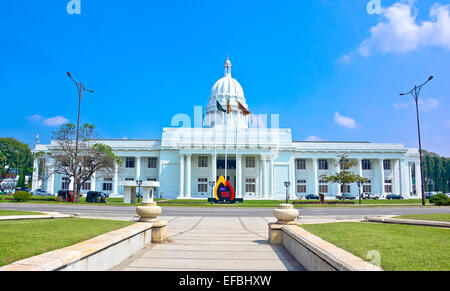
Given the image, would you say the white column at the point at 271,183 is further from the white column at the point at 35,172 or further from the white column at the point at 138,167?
the white column at the point at 35,172

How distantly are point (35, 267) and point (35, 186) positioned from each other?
80.1 meters

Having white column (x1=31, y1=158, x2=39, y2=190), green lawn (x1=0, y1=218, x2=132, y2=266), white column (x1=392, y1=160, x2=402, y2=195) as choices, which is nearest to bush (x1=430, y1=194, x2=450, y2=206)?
white column (x1=392, y1=160, x2=402, y2=195)

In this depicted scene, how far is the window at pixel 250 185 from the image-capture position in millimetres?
64688

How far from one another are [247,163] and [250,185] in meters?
4.65

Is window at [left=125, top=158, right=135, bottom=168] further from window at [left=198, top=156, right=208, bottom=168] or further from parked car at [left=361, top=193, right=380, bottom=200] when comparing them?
parked car at [left=361, top=193, right=380, bottom=200]

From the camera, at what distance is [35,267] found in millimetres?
4426

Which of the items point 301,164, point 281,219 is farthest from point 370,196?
point 281,219

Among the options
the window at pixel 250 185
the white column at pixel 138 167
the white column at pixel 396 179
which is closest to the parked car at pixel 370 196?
the white column at pixel 396 179

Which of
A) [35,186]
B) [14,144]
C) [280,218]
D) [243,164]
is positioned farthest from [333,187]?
[14,144]
